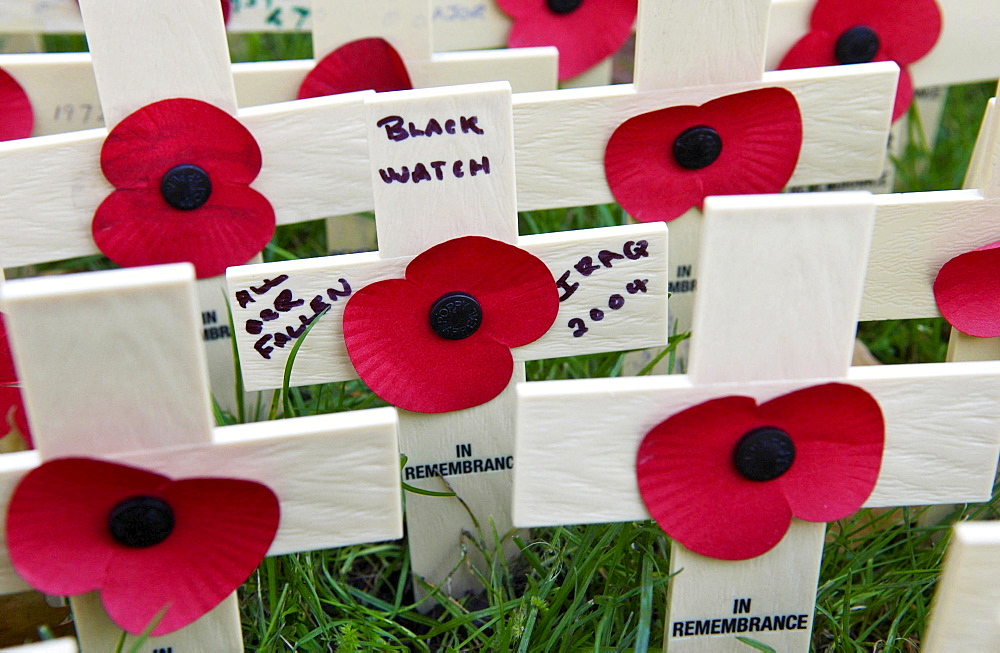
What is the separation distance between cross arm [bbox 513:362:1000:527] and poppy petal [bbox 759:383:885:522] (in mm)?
11

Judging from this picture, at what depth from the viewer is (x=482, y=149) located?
0.86 m

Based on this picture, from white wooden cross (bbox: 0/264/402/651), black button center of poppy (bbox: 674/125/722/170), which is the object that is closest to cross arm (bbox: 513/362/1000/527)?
white wooden cross (bbox: 0/264/402/651)

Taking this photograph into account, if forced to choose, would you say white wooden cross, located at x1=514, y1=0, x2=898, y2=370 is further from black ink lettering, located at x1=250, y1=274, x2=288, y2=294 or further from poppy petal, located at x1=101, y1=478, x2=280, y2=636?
poppy petal, located at x1=101, y1=478, x2=280, y2=636

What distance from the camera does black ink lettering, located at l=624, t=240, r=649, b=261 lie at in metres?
0.93

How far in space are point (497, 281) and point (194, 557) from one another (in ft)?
1.16

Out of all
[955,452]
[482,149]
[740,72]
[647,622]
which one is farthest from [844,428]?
[740,72]

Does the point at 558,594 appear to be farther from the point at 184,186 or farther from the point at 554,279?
the point at 184,186

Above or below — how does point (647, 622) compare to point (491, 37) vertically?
below

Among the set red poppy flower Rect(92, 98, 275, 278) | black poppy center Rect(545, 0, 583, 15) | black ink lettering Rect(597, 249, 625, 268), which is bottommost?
black ink lettering Rect(597, 249, 625, 268)

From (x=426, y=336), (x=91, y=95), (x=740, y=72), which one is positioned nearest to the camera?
(x=426, y=336)

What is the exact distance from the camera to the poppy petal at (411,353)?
922 millimetres

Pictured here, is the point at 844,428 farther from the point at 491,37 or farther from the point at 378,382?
the point at 491,37

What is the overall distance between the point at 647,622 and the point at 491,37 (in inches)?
35.8

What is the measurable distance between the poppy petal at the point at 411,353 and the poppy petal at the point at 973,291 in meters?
0.45
